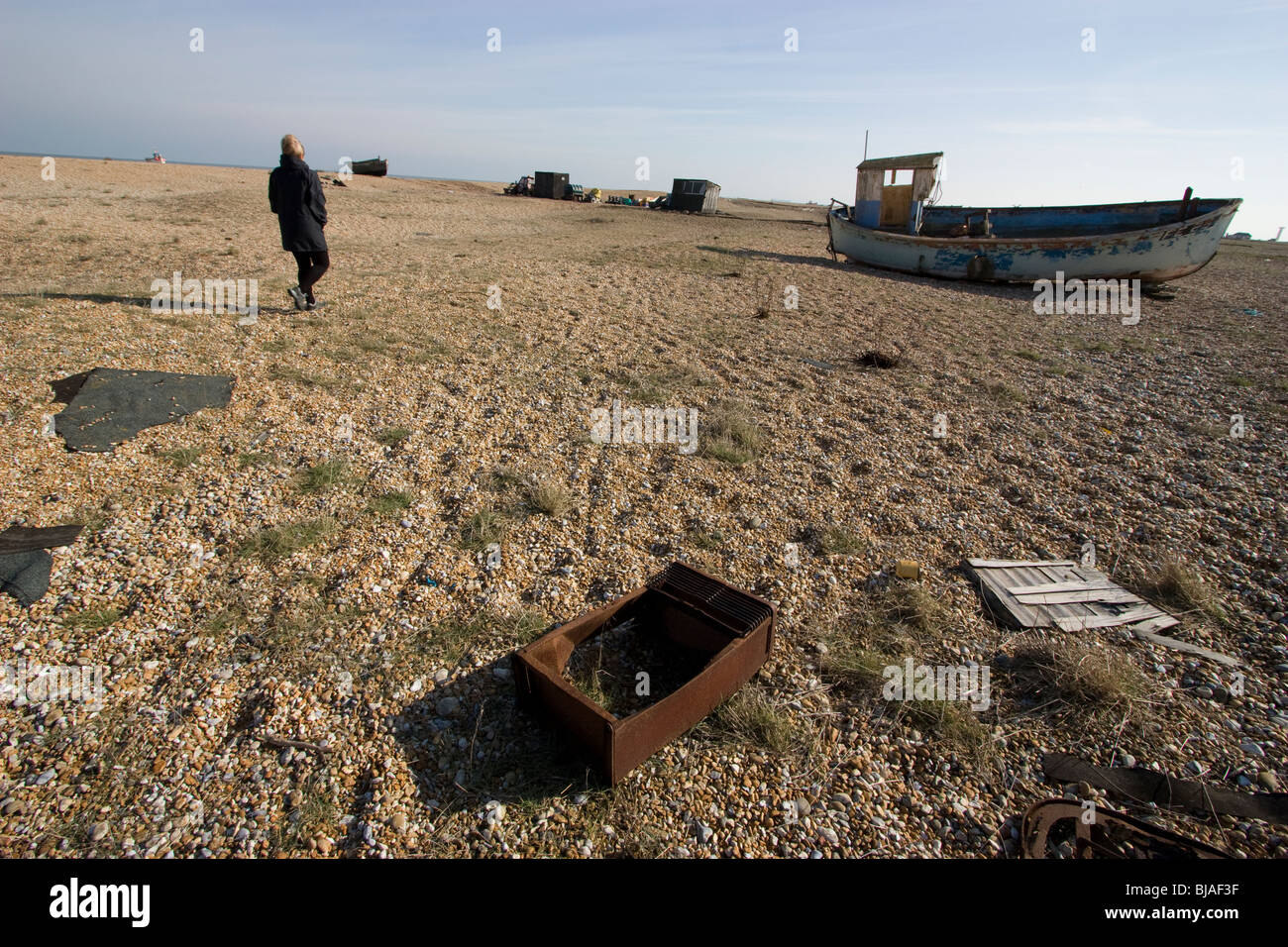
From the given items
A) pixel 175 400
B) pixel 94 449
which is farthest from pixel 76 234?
pixel 94 449

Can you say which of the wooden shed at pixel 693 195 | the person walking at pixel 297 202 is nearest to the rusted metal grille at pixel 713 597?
the person walking at pixel 297 202

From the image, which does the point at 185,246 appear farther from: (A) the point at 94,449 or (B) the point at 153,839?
(B) the point at 153,839

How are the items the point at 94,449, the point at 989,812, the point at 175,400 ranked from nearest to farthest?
the point at 989,812, the point at 94,449, the point at 175,400

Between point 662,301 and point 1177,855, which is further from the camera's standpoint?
point 662,301

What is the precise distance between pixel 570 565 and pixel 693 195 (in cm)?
4169

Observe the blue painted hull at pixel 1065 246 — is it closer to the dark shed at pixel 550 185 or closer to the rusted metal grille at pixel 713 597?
the rusted metal grille at pixel 713 597

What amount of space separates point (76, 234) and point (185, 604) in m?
15.5

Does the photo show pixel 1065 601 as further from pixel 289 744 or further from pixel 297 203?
pixel 297 203

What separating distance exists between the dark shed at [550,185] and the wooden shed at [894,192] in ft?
86.5

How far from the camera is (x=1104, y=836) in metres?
3.02
